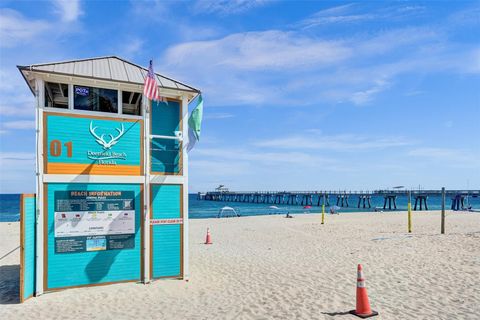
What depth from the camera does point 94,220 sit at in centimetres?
861

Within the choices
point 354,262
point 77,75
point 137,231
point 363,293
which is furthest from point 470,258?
point 77,75

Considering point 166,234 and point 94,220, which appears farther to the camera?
point 166,234

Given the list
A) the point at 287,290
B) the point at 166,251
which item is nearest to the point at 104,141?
the point at 166,251

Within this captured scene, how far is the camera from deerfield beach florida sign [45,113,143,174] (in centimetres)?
830

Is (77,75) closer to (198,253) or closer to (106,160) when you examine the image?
(106,160)

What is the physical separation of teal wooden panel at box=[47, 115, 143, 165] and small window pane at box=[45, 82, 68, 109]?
80 centimetres

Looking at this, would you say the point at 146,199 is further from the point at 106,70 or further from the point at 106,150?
the point at 106,70

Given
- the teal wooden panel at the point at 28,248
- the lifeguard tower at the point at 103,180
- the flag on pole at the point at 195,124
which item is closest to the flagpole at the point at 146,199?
the lifeguard tower at the point at 103,180

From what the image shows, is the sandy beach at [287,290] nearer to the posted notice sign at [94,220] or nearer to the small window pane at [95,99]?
the posted notice sign at [94,220]

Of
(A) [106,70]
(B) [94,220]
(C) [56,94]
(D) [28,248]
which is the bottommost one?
(D) [28,248]

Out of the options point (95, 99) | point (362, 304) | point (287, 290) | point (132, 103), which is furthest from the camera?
point (132, 103)

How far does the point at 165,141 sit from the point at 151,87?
5.15ft

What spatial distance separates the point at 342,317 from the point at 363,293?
584 millimetres

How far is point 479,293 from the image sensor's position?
7.64 metres
